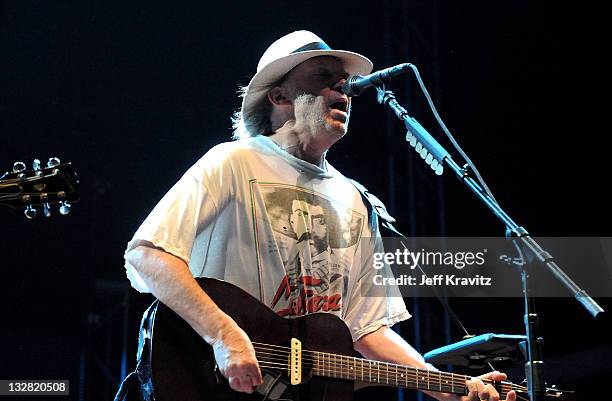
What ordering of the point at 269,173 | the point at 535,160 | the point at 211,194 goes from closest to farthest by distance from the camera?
1. the point at 211,194
2. the point at 269,173
3. the point at 535,160

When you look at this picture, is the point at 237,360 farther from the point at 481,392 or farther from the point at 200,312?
the point at 481,392

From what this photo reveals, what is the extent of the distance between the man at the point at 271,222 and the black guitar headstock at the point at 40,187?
26.9 inches

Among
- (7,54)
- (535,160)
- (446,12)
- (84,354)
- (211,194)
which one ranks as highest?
(446,12)

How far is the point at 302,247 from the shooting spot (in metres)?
3.36

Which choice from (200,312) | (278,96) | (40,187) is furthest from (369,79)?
(40,187)

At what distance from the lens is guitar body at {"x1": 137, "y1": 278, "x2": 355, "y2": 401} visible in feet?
8.95

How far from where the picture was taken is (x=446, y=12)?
262 inches

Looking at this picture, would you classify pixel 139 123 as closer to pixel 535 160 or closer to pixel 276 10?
pixel 276 10

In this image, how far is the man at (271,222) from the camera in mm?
2846

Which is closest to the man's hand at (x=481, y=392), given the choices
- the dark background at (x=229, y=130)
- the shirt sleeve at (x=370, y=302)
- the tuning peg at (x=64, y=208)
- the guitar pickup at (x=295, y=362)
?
the shirt sleeve at (x=370, y=302)

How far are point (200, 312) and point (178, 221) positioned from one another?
0.42m

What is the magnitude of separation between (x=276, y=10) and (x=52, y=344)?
3.33m

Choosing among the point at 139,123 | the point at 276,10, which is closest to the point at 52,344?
the point at 139,123

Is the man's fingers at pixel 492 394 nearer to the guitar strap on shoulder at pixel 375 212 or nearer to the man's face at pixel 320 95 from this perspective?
the guitar strap on shoulder at pixel 375 212
